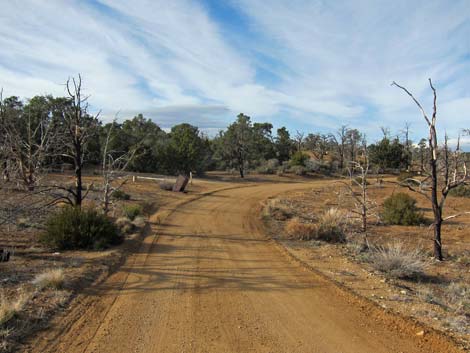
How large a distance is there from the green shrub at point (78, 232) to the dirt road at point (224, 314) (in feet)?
6.03

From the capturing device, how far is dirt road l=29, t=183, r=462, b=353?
560cm

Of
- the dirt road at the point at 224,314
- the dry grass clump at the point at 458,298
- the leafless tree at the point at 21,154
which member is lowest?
the dry grass clump at the point at 458,298

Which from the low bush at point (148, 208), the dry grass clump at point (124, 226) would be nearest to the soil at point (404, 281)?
the dry grass clump at point (124, 226)

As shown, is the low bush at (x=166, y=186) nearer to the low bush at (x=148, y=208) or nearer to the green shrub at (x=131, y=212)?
the low bush at (x=148, y=208)

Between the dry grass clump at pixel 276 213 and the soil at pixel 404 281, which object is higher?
the dry grass clump at pixel 276 213

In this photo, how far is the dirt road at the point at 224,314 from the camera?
18.4 ft

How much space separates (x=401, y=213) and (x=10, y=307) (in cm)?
2187

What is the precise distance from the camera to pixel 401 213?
23.3 m

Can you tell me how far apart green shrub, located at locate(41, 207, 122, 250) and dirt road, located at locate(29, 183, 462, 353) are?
1.84 metres

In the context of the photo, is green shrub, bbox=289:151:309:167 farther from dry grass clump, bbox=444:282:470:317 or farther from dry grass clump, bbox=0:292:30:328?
dry grass clump, bbox=0:292:30:328

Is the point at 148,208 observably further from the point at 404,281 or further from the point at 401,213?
the point at 404,281

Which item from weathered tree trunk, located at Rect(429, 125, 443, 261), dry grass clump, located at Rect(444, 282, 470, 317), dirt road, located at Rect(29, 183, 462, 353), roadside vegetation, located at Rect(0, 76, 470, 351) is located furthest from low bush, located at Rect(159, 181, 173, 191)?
dry grass clump, located at Rect(444, 282, 470, 317)

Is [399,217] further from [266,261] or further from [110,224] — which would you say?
[110,224]

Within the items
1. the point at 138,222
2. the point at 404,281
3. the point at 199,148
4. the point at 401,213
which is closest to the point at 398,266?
the point at 404,281
